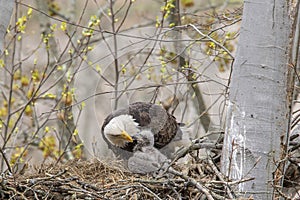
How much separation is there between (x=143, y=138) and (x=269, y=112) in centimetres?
169

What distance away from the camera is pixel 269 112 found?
3.84 meters

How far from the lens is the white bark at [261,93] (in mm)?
3842

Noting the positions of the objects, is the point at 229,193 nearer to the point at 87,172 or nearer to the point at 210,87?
the point at 87,172

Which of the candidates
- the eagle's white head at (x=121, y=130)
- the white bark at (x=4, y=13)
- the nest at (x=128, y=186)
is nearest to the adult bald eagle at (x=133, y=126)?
the eagle's white head at (x=121, y=130)

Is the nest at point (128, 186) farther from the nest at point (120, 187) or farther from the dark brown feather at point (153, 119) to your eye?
the dark brown feather at point (153, 119)

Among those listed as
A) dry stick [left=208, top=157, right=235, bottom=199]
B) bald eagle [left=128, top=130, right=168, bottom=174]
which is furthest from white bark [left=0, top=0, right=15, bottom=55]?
dry stick [left=208, top=157, right=235, bottom=199]

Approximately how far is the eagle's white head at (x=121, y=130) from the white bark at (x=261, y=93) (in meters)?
1.49

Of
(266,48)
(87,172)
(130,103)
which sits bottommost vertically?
(87,172)

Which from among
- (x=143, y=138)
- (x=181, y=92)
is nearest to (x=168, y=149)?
(x=143, y=138)

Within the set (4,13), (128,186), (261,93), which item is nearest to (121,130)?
(128,186)

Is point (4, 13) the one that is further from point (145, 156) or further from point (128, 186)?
point (145, 156)

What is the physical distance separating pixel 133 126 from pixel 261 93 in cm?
173

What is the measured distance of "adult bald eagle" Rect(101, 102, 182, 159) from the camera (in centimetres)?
530

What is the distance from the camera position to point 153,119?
5531 millimetres
